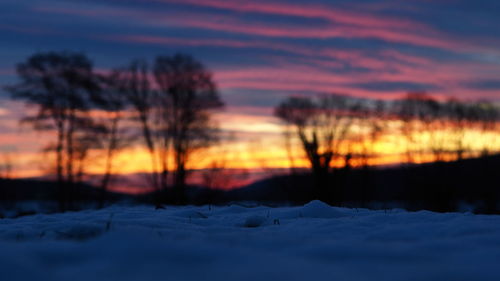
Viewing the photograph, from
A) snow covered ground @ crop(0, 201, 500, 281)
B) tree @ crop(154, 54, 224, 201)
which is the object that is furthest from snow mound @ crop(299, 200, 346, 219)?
tree @ crop(154, 54, 224, 201)

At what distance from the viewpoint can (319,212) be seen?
462 centimetres

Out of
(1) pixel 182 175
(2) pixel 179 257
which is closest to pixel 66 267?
(2) pixel 179 257

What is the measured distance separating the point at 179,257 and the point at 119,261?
25 centimetres

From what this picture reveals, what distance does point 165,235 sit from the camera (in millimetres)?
3016

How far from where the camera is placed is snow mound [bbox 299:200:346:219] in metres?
4.58

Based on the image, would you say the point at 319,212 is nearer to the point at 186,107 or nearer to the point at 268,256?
the point at 268,256

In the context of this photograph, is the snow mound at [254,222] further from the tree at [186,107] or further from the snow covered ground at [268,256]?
the tree at [186,107]

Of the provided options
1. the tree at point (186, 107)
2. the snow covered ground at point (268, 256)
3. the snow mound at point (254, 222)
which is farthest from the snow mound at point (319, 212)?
the tree at point (186, 107)

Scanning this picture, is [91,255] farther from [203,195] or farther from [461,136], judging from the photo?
[461,136]

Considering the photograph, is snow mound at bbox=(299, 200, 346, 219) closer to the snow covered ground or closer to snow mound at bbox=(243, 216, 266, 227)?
snow mound at bbox=(243, 216, 266, 227)

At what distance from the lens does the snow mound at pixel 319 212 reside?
15.0 feet

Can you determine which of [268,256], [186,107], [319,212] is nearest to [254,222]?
[319,212]

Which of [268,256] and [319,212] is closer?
[268,256]

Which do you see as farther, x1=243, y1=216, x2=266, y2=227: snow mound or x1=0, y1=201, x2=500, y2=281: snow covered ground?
x1=243, y1=216, x2=266, y2=227: snow mound
